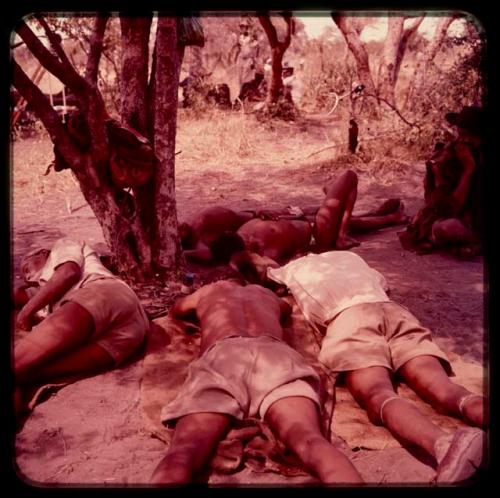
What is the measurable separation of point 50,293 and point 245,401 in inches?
54.0

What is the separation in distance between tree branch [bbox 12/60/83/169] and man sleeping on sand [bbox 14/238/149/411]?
0.69 metres

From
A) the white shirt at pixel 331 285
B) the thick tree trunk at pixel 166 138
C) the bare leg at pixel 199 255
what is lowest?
the bare leg at pixel 199 255

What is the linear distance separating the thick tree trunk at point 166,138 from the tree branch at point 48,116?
1.87 feet

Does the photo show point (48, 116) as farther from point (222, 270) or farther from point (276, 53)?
point (276, 53)

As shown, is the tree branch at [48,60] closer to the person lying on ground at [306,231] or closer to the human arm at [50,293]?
the human arm at [50,293]

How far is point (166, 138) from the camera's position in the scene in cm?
407

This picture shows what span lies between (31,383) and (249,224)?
91.5 inches

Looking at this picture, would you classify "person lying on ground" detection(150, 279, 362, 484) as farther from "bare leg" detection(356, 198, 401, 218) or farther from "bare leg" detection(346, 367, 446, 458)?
"bare leg" detection(356, 198, 401, 218)

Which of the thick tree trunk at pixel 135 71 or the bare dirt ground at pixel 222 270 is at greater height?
the thick tree trunk at pixel 135 71

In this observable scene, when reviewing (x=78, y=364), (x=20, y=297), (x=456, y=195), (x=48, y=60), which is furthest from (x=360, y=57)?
(x=78, y=364)

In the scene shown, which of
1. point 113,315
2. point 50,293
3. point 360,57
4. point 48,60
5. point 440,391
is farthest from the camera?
point 360,57

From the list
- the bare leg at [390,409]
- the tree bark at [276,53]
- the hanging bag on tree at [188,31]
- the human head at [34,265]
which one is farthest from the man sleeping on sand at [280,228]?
the tree bark at [276,53]

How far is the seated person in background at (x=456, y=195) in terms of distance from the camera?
5.05 metres

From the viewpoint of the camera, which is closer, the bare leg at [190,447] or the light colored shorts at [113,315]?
the bare leg at [190,447]
